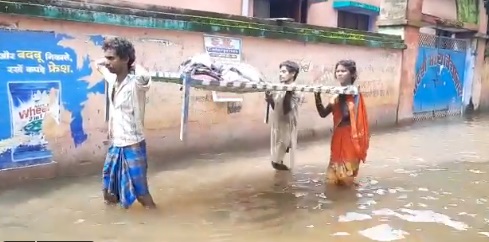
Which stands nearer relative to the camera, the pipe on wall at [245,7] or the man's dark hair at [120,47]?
the man's dark hair at [120,47]

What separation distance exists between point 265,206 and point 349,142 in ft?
3.69

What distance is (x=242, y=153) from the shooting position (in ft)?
24.8

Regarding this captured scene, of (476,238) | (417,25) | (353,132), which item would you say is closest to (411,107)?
(417,25)

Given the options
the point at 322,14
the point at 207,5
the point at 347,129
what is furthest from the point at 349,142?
the point at 322,14

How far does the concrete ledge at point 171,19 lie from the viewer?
5352 millimetres

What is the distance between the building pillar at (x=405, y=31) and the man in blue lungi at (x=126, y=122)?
7721mm

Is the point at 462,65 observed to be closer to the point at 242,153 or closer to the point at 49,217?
the point at 242,153

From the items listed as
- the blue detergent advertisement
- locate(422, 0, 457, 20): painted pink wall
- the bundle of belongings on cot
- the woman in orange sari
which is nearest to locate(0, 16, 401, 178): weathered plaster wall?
the blue detergent advertisement

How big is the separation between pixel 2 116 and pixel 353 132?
3257 mm

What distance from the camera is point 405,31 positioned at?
10.9 meters

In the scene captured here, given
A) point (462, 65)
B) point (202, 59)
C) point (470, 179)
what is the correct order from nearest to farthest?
point (202, 59) → point (470, 179) → point (462, 65)

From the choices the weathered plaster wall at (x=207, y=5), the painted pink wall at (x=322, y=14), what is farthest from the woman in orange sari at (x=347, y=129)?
the painted pink wall at (x=322, y=14)

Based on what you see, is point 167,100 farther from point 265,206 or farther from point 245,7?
Result: point 245,7

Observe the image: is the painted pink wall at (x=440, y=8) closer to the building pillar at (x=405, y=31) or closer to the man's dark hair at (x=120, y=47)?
the building pillar at (x=405, y=31)
